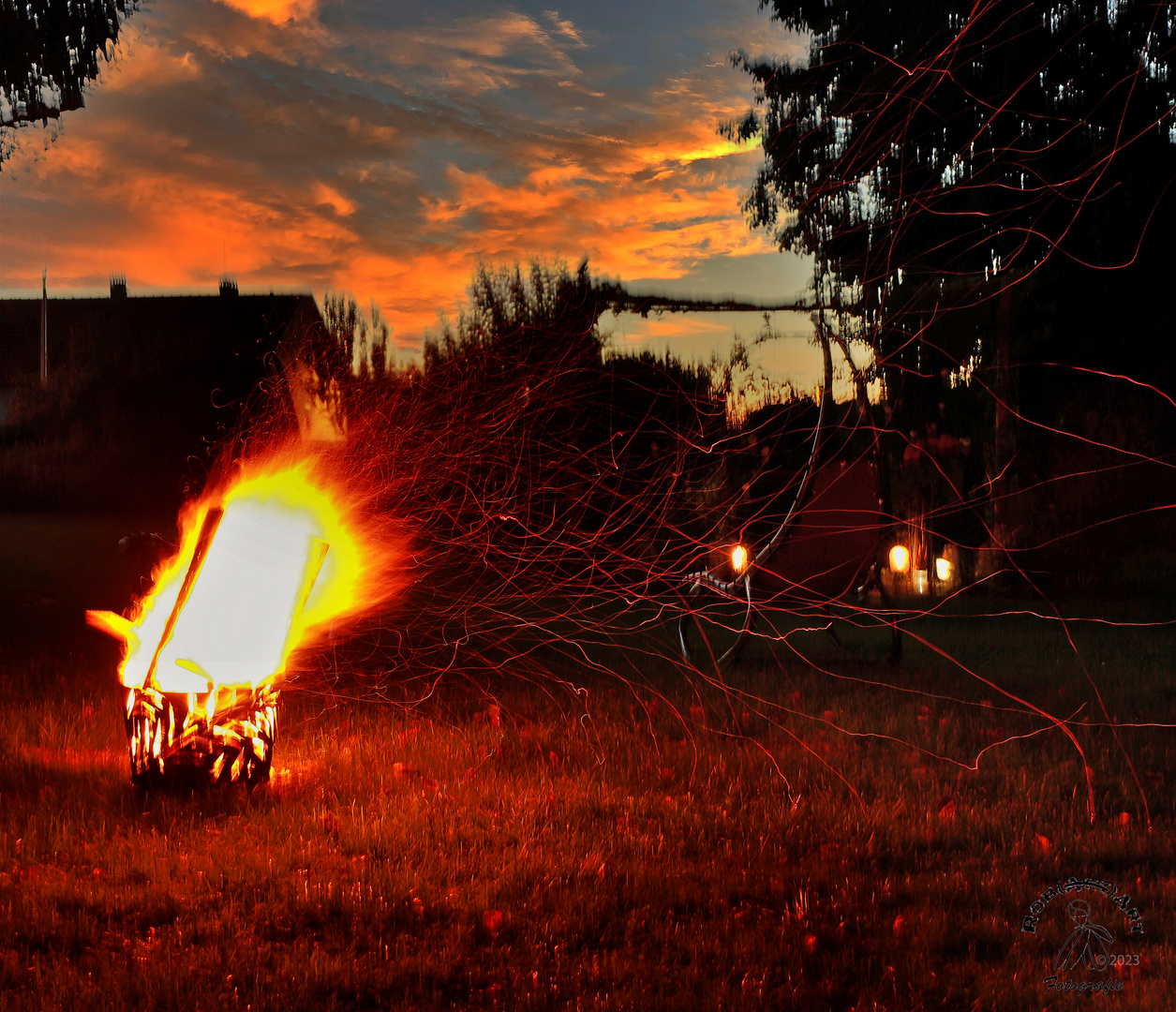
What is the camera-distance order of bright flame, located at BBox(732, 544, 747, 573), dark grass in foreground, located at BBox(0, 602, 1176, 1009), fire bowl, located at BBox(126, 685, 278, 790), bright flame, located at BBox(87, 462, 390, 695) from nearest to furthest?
dark grass in foreground, located at BBox(0, 602, 1176, 1009), fire bowl, located at BBox(126, 685, 278, 790), bright flame, located at BBox(87, 462, 390, 695), bright flame, located at BBox(732, 544, 747, 573)

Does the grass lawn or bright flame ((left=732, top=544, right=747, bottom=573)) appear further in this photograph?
bright flame ((left=732, top=544, right=747, bottom=573))

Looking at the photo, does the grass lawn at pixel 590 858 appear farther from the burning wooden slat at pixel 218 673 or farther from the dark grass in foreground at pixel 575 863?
the burning wooden slat at pixel 218 673

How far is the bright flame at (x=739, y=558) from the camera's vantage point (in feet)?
20.5

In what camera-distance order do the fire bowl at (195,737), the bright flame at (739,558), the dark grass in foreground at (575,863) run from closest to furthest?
the dark grass in foreground at (575,863)
the fire bowl at (195,737)
the bright flame at (739,558)

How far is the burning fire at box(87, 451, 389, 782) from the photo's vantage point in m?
3.93

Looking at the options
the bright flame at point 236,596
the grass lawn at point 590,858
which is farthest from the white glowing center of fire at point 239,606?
the grass lawn at point 590,858

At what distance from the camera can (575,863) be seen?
3346mm

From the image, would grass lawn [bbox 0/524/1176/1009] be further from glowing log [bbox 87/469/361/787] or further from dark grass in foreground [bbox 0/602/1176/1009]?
glowing log [bbox 87/469/361/787]

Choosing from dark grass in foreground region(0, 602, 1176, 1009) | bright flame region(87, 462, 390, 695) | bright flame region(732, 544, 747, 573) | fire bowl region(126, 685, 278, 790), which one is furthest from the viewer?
bright flame region(732, 544, 747, 573)

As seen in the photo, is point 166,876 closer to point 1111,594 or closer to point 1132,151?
point 1111,594

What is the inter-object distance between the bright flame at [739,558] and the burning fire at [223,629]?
2.94 m

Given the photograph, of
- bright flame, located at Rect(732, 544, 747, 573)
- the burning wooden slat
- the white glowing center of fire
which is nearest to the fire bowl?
the burning wooden slat

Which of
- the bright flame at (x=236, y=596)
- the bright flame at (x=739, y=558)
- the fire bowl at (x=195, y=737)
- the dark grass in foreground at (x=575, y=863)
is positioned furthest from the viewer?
the bright flame at (x=739, y=558)

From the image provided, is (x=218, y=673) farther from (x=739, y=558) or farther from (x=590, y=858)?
(x=739, y=558)
